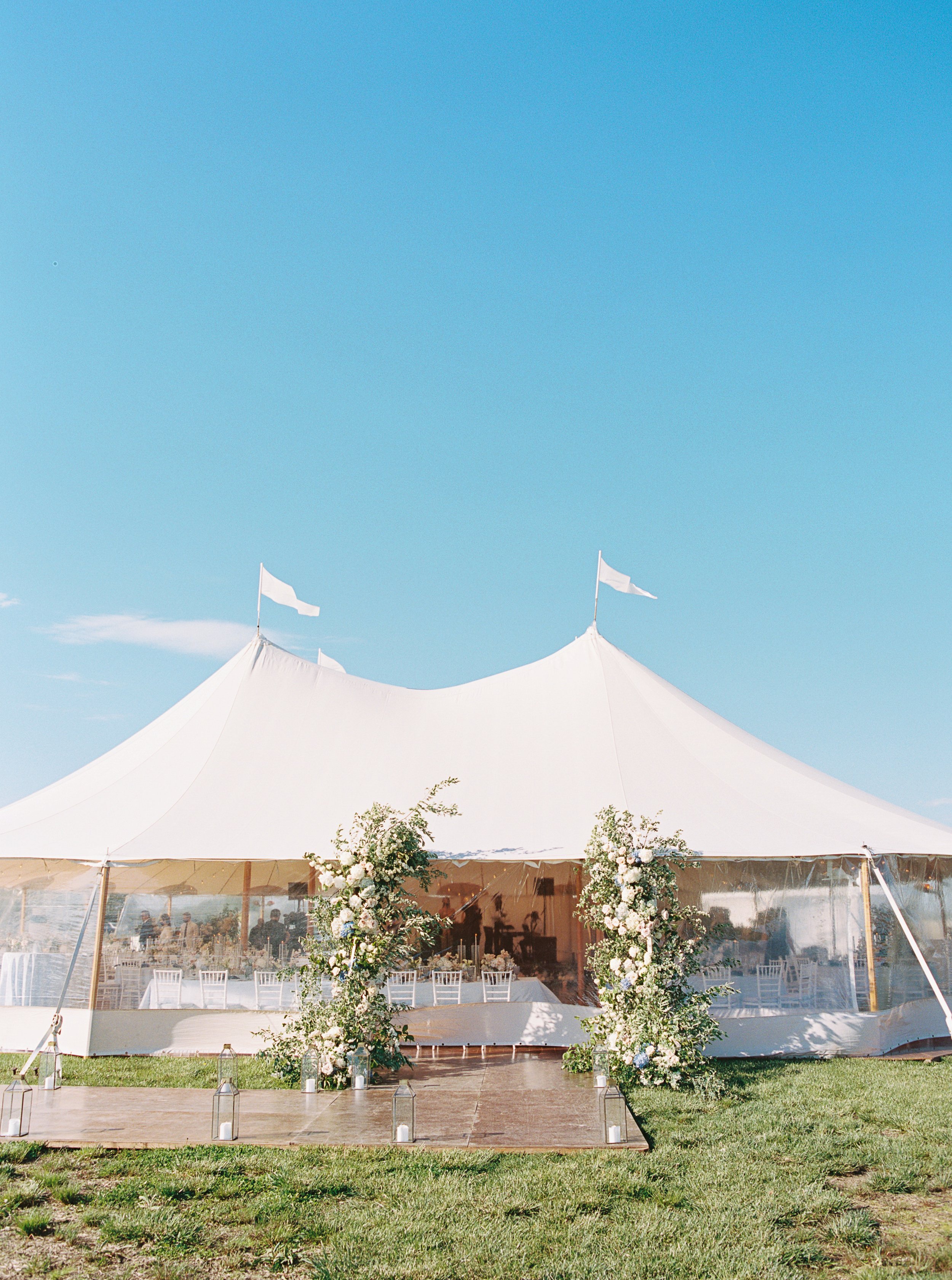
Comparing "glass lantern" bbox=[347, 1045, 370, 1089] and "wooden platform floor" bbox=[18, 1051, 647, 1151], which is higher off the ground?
"glass lantern" bbox=[347, 1045, 370, 1089]

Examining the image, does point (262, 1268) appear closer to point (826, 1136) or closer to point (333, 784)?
point (826, 1136)

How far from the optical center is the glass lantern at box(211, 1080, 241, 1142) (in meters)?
6.21

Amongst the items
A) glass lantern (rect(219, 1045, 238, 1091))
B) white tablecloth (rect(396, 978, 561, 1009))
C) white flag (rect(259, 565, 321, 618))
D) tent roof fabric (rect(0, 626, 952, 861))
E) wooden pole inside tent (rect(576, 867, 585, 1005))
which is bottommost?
glass lantern (rect(219, 1045, 238, 1091))

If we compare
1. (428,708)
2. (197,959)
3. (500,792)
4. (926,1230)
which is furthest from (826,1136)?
(428,708)

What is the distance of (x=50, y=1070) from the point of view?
7957mm

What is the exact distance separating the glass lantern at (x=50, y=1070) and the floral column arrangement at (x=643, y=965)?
4.09 meters

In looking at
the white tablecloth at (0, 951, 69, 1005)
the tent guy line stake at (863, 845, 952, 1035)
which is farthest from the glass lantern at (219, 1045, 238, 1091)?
the tent guy line stake at (863, 845, 952, 1035)

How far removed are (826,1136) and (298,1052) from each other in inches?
164

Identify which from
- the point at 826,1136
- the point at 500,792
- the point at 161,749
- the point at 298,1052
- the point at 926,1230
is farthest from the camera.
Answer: the point at 161,749

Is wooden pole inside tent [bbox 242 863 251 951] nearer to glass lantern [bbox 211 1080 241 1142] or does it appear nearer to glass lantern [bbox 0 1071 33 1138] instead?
glass lantern [bbox 0 1071 33 1138]

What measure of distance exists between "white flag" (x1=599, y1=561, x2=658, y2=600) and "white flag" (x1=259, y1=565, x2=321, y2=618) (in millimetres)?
3842

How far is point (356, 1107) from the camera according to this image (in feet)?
24.2

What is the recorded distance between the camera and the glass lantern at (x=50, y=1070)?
26.0 ft

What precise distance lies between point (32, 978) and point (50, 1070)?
7.53 ft
